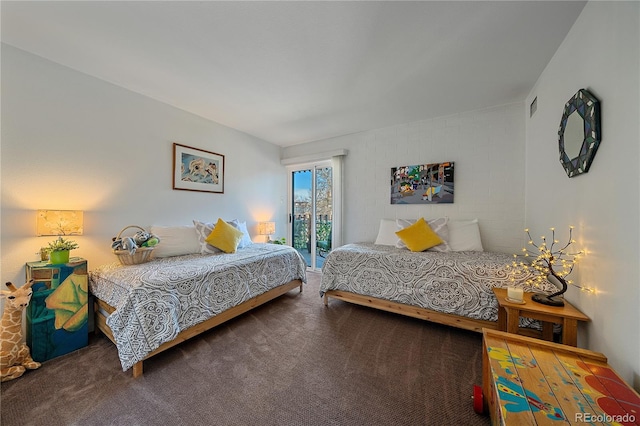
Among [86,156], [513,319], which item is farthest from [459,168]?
[86,156]

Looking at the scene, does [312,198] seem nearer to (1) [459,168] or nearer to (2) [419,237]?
(2) [419,237]

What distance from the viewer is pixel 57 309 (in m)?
1.80

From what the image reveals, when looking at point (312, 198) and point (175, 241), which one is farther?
point (312, 198)

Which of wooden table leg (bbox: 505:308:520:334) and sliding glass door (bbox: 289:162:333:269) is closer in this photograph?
wooden table leg (bbox: 505:308:520:334)

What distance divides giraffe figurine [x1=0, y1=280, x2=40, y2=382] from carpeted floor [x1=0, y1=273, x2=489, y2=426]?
8cm

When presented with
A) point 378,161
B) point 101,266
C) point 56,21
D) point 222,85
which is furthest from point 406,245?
point 56,21

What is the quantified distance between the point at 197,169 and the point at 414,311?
3.26 m

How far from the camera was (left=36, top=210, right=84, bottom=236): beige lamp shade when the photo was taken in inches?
73.0

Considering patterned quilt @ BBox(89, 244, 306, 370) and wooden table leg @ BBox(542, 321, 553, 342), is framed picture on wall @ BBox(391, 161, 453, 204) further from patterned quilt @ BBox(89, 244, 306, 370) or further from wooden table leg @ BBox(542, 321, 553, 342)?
patterned quilt @ BBox(89, 244, 306, 370)

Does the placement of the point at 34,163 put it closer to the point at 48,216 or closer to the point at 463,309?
the point at 48,216

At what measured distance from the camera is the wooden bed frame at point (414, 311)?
6.82 ft

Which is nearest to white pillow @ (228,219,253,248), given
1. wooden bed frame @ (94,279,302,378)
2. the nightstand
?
wooden bed frame @ (94,279,302,378)

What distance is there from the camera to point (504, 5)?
4.78ft

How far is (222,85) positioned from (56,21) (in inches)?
45.3
